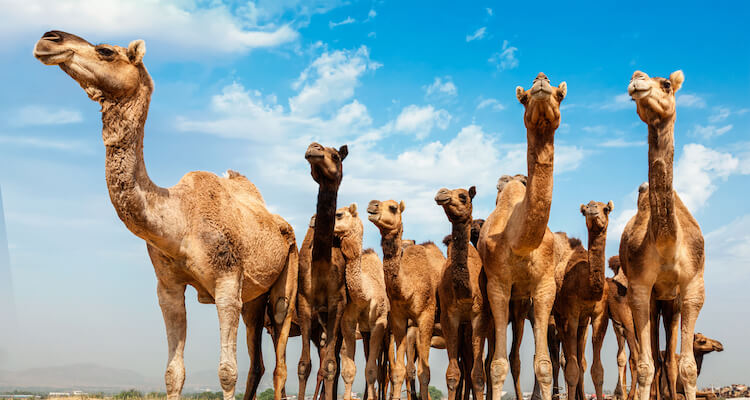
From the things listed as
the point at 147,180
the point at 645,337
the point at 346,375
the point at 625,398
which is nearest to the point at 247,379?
the point at 346,375

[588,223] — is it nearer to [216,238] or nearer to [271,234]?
[271,234]

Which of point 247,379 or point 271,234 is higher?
point 271,234

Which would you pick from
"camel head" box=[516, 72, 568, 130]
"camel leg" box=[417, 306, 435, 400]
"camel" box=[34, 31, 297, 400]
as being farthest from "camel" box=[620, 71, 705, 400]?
"camel" box=[34, 31, 297, 400]

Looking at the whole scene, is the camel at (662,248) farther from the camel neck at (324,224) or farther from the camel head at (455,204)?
the camel neck at (324,224)

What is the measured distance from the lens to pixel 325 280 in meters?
10.4

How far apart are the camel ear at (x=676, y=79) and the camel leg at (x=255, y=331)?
21.9 ft

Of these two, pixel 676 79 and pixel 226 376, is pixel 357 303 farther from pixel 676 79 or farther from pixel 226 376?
pixel 676 79

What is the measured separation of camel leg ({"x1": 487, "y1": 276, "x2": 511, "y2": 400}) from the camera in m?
8.89

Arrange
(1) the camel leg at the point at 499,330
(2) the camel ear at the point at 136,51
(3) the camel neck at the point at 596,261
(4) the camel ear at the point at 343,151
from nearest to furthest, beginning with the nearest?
(2) the camel ear at the point at 136,51 → (1) the camel leg at the point at 499,330 → (4) the camel ear at the point at 343,151 → (3) the camel neck at the point at 596,261

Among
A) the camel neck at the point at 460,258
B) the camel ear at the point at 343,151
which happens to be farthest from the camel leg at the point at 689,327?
the camel ear at the point at 343,151

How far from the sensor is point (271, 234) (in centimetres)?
927

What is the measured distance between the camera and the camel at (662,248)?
861 centimetres

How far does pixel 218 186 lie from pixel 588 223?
6.40 m

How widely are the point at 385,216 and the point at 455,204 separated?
160 cm
